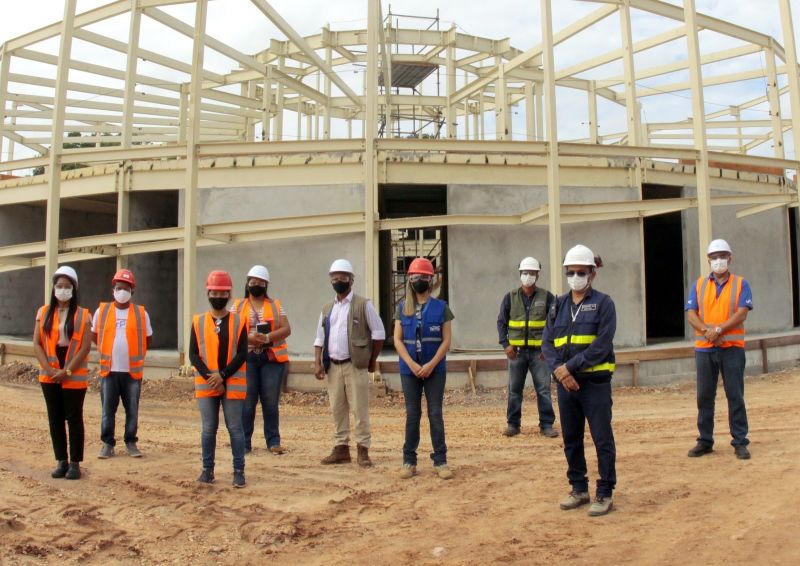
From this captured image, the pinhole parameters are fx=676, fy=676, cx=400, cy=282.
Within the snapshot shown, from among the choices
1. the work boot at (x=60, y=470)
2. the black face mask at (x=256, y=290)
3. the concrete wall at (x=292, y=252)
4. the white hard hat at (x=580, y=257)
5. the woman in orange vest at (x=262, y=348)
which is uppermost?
the concrete wall at (x=292, y=252)

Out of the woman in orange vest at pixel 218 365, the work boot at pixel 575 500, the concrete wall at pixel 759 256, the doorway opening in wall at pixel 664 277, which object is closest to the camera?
the work boot at pixel 575 500

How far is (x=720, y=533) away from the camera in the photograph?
14.4 ft

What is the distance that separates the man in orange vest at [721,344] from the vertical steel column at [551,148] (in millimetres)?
4664

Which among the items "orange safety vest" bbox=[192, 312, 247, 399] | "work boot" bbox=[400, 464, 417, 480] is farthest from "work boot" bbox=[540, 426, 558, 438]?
"orange safety vest" bbox=[192, 312, 247, 399]

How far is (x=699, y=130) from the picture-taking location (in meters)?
12.3

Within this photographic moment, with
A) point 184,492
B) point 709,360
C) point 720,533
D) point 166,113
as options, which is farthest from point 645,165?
point 166,113

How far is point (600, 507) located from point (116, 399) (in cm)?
485

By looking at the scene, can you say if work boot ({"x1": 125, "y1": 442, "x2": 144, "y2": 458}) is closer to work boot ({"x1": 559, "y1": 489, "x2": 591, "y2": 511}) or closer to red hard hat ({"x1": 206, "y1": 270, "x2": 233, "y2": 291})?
red hard hat ({"x1": 206, "y1": 270, "x2": 233, "y2": 291})

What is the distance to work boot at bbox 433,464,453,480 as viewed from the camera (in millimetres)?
5984

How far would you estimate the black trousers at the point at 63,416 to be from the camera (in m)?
6.03

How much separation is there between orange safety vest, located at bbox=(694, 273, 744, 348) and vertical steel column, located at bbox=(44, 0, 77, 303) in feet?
36.5

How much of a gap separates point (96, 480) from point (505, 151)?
26.9ft

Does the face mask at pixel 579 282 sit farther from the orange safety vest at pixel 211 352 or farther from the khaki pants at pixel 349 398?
the orange safety vest at pixel 211 352

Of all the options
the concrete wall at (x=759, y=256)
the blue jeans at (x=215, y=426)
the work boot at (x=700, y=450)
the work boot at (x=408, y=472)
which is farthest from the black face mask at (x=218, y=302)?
the concrete wall at (x=759, y=256)
